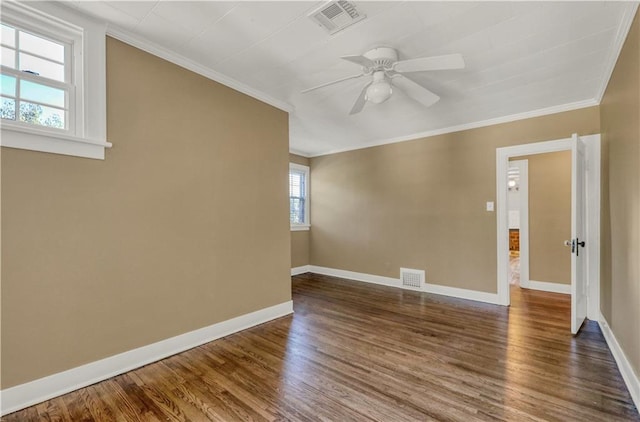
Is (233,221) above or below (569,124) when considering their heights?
below

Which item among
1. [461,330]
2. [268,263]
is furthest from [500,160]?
[268,263]

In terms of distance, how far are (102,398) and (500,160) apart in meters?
4.74

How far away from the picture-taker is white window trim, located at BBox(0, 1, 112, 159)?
186cm

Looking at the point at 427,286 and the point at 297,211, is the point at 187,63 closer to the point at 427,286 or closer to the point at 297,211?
the point at 297,211

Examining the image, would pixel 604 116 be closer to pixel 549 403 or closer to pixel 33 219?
pixel 549 403

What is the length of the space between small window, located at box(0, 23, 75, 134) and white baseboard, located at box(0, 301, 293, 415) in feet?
5.55

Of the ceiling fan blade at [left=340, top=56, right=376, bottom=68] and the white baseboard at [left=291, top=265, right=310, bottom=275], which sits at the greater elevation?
the ceiling fan blade at [left=340, top=56, right=376, bottom=68]

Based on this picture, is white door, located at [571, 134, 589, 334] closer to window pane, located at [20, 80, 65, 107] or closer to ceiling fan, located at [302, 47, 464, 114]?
ceiling fan, located at [302, 47, 464, 114]

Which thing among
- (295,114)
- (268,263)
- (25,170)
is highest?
(295,114)

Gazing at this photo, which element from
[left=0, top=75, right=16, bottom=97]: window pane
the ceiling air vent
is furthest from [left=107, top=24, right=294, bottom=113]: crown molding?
the ceiling air vent

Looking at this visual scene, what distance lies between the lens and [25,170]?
6.00ft

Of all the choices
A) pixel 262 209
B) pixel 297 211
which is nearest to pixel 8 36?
pixel 262 209

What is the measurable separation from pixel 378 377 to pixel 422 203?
3042 mm

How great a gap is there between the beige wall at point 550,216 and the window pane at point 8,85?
6.00 metres
